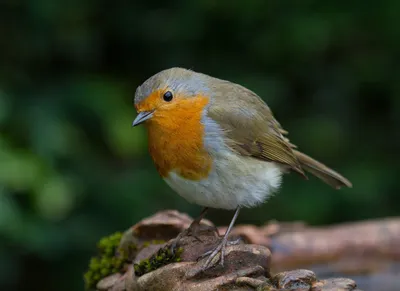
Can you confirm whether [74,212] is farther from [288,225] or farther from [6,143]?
[288,225]

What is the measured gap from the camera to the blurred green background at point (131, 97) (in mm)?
5270

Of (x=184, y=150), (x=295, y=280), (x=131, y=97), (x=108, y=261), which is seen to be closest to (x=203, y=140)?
(x=184, y=150)

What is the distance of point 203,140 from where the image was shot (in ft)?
11.2

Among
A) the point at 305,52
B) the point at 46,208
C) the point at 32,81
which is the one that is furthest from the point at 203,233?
the point at 305,52

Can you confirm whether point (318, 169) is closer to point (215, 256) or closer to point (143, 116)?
point (143, 116)

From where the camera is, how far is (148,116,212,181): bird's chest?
11.1 ft

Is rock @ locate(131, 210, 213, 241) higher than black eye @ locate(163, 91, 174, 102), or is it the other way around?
black eye @ locate(163, 91, 174, 102)

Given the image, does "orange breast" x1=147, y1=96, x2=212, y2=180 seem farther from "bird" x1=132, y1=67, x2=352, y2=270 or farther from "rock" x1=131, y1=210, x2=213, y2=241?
"rock" x1=131, y1=210, x2=213, y2=241

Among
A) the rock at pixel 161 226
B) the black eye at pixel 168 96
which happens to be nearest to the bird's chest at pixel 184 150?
the black eye at pixel 168 96

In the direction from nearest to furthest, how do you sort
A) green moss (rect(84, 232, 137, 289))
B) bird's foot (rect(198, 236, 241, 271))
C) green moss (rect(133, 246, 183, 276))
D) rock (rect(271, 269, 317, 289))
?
rock (rect(271, 269, 317, 289)) < bird's foot (rect(198, 236, 241, 271)) < green moss (rect(133, 246, 183, 276)) < green moss (rect(84, 232, 137, 289))

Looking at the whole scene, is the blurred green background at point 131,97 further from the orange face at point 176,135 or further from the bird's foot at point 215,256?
the bird's foot at point 215,256

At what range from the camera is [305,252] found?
13.3ft

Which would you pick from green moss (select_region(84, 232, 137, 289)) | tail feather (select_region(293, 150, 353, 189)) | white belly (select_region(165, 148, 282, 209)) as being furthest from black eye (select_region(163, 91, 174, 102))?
tail feather (select_region(293, 150, 353, 189))

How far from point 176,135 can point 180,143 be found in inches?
1.6
